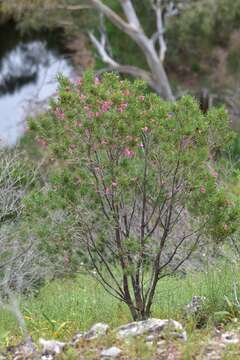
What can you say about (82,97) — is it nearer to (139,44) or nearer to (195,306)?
(195,306)

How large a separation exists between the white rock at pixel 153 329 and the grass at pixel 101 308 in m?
0.10

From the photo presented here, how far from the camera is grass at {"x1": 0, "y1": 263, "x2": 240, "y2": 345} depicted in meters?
5.50

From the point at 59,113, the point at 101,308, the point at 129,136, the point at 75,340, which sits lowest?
the point at 101,308

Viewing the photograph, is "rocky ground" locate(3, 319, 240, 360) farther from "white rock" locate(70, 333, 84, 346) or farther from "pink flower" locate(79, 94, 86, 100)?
"pink flower" locate(79, 94, 86, 100)

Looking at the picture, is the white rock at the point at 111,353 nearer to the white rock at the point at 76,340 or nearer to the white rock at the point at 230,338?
the white rock at the point at 76,340

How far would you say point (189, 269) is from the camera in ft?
29.1

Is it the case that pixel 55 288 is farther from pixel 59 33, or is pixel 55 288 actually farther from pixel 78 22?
pixel 59 33

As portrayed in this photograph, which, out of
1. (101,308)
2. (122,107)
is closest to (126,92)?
(122,107)

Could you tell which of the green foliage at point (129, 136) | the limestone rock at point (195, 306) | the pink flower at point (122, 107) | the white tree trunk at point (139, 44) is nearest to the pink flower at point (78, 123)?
the green foliage at point (129, 136)

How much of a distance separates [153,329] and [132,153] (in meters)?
1.38

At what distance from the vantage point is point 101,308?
629 cm

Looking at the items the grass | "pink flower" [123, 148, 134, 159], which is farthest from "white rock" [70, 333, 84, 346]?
"pink flower" [123, 148, 134, 159]

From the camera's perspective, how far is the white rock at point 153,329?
15.1ft

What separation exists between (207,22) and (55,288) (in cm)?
1446
